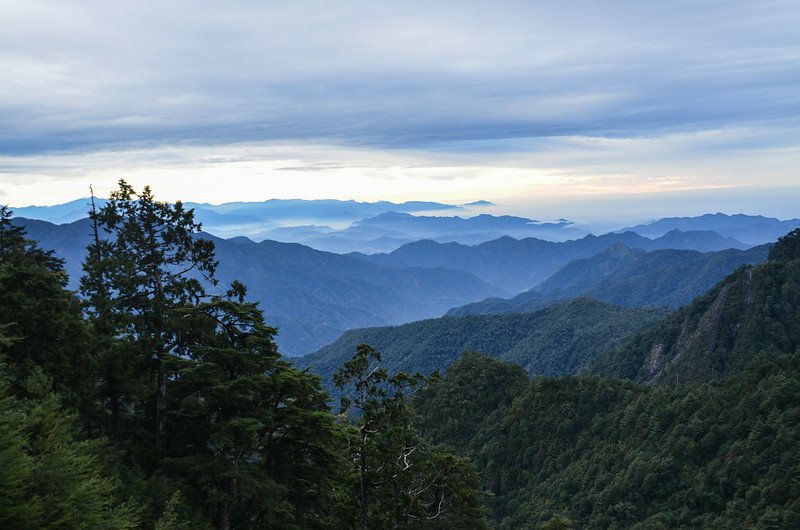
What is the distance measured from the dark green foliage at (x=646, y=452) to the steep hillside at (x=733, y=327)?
1526 inches

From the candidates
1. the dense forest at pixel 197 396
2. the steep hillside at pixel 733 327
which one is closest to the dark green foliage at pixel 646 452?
the dense forest at pixel 197 396

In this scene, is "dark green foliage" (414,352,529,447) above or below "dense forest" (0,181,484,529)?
below

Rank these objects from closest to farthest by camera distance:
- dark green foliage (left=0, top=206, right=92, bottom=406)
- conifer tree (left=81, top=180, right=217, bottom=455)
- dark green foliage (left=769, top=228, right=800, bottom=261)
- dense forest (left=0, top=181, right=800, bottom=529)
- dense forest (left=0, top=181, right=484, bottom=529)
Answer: dense forest (left=0, top=181, right=800, bottom=529)
dense forest (left=0, top=181, right=484, bottom=529)
dark green foliage (left=0, top=206, right=92, bottom=406)
conifer tree (left=81, top=180, right=217, bottom=455)
dark green foliage (left=769, top=228, right=800, bottom=261)

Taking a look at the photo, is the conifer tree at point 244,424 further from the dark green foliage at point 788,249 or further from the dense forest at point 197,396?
the dark green foliage at point 788,249

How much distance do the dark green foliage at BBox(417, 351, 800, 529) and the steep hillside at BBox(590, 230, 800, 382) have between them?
38757mm

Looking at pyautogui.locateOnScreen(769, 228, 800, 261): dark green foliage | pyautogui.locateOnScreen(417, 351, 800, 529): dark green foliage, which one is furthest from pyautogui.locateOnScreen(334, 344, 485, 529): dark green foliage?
pyautogui.locateOnScreen(769, 228, 800, 261): dark green foliage

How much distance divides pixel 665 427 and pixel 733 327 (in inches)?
2541

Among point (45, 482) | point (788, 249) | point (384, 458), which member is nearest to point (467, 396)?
point (788, 249)

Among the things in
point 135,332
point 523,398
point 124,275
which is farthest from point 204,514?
point 523,398

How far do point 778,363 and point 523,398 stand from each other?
43133mm

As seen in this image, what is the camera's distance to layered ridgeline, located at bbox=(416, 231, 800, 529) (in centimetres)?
6269

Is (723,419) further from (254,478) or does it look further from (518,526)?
(254,478)

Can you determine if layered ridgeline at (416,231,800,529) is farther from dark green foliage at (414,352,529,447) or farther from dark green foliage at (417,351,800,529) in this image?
dark green foliage at (414,352,529,447)

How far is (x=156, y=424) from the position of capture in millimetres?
26641
